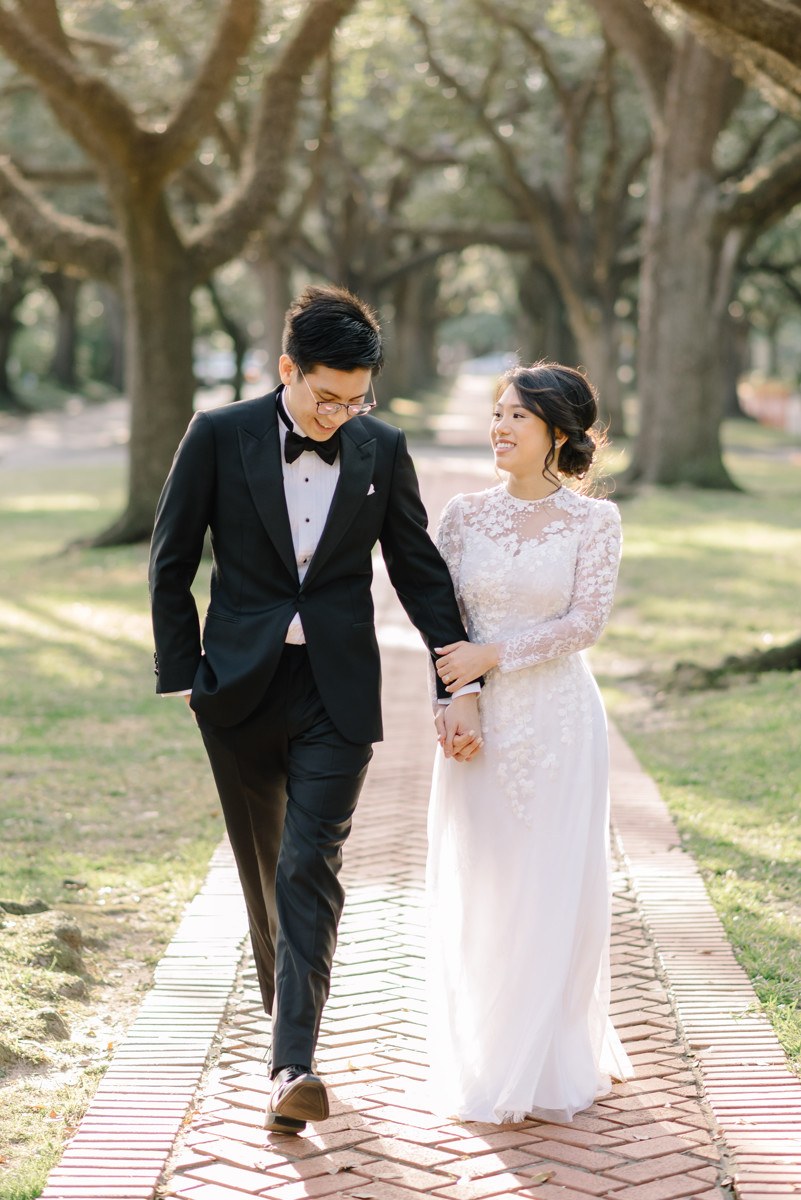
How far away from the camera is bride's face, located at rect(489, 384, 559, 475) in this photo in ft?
11.9

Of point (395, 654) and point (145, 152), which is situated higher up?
point (145, 152)

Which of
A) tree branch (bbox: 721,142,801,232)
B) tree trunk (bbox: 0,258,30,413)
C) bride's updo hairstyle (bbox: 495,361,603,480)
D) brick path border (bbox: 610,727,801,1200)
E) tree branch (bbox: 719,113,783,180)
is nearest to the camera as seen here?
brick path border (bbox: 610,727,801,1200)

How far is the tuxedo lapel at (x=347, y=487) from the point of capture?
137 inches

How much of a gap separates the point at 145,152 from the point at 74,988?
10396 mm

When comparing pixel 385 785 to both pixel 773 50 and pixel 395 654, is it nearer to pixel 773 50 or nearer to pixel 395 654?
pixel 395 654

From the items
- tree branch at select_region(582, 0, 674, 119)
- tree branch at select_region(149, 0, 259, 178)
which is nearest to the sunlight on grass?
tree branch at select_region(149, 0, 259, 178)

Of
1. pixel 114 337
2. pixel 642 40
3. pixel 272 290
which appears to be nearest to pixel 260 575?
pixel 642 40

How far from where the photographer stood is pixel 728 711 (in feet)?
25.8

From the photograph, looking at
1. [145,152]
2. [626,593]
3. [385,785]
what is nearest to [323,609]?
[385,785]

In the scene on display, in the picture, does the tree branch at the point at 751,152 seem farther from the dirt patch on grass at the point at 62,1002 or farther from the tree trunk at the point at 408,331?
the dirt patch on grass at the point at 62,1002

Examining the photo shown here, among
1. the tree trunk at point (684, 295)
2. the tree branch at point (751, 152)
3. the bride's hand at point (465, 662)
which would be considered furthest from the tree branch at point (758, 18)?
the tree branch at point (751, 152)

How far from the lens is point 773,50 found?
22.3ft

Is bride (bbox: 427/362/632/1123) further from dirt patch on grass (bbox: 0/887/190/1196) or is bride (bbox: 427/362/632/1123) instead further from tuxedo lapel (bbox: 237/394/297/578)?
dirt patch on grass (bbox: 0/887/190/1196)

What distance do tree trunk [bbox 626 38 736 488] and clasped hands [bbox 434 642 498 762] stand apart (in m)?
14.4
